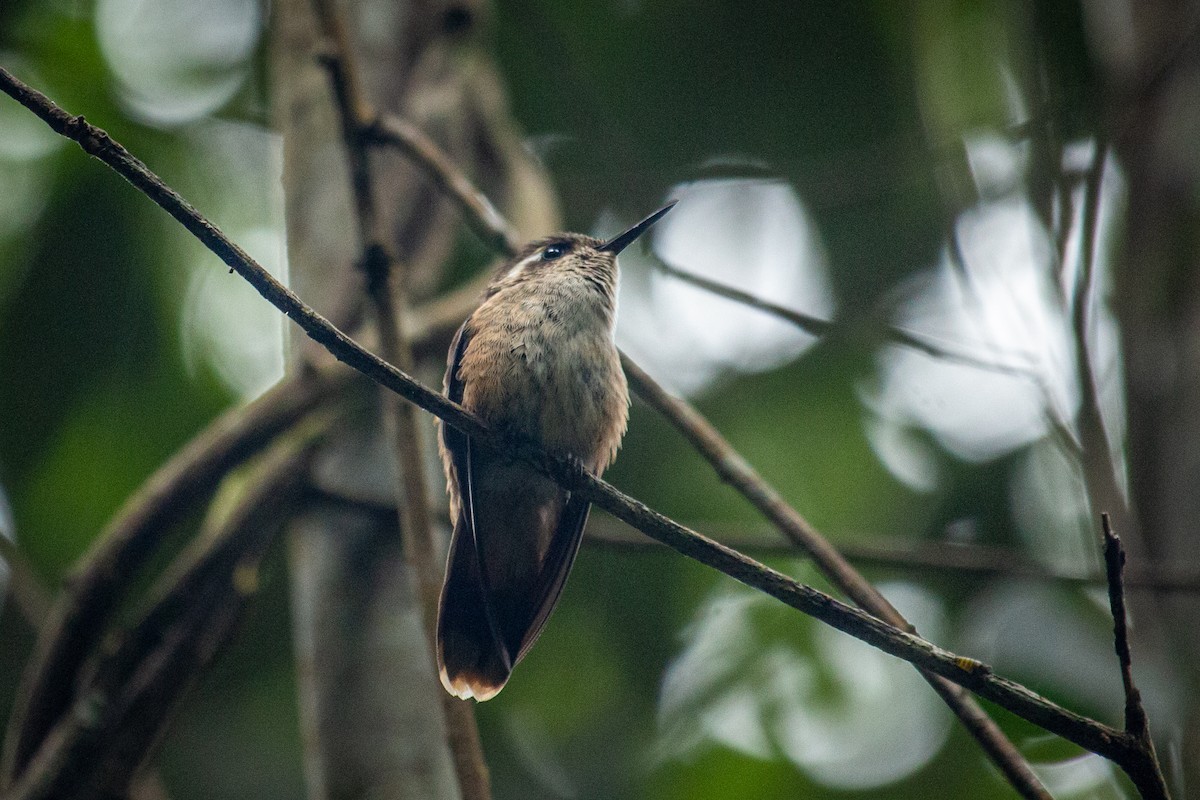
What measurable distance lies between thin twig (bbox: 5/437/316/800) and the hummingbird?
62cm

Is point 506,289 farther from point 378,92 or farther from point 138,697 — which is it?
point 138,697

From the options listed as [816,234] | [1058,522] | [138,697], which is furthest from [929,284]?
[138,697]

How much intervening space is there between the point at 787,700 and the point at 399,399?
355cm

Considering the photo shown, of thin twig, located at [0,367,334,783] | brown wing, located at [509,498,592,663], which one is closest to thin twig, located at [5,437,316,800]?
thin twig, located at [0,367,334,783]

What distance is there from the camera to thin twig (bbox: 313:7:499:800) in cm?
265

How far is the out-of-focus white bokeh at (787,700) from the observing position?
5.51 m

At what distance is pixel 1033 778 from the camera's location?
2312 mm

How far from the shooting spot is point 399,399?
3039 mm

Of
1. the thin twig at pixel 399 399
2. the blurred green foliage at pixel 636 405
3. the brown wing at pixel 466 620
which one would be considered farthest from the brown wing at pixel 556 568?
the blurred green foliage at pixel 636 405

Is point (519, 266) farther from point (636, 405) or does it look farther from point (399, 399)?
point (636, 405)

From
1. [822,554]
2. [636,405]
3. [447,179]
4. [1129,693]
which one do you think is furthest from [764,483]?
[636,405]

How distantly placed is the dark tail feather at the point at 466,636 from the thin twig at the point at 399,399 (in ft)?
0.17

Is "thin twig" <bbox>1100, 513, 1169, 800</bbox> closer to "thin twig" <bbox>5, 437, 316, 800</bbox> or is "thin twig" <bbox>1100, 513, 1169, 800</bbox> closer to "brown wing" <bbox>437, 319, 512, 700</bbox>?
"brown wing" <bbox>437, 319, 512, 700</bbox>

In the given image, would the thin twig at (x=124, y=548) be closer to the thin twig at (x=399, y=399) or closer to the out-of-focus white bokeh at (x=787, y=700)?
the thin twig at (x=399, y=399)
